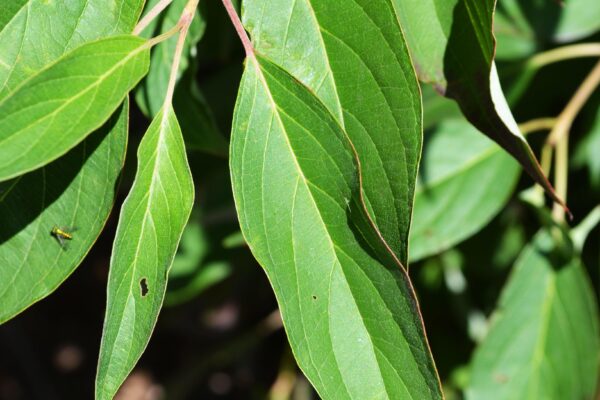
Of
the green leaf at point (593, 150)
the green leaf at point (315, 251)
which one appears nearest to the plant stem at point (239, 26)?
the green leaf at point (315, 251)

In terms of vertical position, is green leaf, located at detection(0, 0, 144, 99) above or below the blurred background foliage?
above

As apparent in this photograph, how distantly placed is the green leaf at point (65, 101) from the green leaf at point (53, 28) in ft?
0.23

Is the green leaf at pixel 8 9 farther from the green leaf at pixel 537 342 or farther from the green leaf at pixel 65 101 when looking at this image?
the green leaf at pixel 537 342

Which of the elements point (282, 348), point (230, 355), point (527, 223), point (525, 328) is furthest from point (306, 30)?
point (282, 348)

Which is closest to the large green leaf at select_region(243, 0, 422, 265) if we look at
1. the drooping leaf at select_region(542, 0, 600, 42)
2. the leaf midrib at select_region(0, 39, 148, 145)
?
the leaf midrib at select_region(0, 39, 148, 145)

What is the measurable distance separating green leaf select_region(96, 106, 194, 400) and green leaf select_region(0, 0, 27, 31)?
205 mm

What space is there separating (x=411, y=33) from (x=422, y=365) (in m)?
0.38

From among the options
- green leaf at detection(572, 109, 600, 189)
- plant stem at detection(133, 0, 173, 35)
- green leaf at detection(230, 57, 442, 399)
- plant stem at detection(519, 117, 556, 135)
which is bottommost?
green leaf at detection(572, 109, 600, 189)

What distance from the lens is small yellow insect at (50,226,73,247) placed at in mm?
946

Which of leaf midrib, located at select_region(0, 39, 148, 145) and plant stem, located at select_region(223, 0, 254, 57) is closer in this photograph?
leaf midrib, located at select_region(0, 39, 148, 145)

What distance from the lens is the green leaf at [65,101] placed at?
741mm

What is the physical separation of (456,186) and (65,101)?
3.29 ft

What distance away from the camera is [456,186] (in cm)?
163

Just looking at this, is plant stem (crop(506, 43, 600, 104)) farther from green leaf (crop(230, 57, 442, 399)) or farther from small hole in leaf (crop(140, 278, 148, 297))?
small hole in leaf (crop(140, 278, 148, 297))
